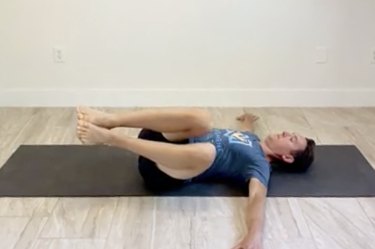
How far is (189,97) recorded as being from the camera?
4.45 metres

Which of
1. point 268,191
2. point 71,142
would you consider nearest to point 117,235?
point 268,191

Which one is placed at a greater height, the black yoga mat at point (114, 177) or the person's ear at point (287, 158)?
the person's ear at point (287, 158)

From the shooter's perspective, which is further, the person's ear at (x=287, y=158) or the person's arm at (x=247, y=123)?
the person's arm at (x=247, y=123)

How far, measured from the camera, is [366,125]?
4.07 metres

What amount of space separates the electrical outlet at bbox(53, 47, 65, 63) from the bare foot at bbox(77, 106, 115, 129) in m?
1.47

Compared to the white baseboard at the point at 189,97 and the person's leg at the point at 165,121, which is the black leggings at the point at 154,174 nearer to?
the person's leg at the point at 165,121

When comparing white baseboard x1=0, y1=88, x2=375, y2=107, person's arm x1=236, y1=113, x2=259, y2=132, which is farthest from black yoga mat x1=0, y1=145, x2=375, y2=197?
white baseboard x1=0, y1=88, x2=375, y2=107

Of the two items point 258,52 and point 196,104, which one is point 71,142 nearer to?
point 196,104

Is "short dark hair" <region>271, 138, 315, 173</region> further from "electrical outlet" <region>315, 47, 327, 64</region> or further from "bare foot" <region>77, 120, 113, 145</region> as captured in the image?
"electrical outlet" <region>315, 47, 327, 64</region>

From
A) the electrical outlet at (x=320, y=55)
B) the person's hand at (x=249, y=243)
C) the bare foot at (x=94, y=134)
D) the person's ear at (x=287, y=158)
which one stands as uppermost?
the bare foot at (x=94, y=134)

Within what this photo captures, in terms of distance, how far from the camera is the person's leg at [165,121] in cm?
293

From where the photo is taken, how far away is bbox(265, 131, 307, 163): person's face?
3113 millimetres

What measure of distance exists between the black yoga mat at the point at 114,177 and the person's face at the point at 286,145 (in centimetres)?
13

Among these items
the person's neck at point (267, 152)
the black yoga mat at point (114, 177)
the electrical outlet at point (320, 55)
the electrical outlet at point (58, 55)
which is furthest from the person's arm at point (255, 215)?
the electrical outlet at point (58, 55)
